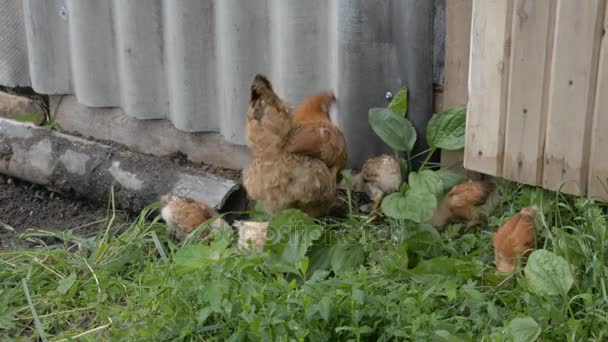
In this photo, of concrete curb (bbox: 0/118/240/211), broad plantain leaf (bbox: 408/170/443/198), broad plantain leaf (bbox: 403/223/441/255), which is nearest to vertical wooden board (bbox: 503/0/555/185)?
broad plantain leaf (bbox: 408/170/443/198)

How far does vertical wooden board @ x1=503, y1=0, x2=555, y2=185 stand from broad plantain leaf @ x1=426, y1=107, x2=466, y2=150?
0.31m

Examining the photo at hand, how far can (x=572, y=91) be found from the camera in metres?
3.62

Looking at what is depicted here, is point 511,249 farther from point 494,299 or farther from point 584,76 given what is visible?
point 584,76

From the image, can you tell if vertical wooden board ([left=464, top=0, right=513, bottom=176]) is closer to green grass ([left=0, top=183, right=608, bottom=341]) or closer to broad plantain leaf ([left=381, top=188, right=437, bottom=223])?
green grass ([left=0, top=183, right=608, bottom=341])

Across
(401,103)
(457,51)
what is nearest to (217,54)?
(401,103)

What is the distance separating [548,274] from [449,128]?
1.17 m

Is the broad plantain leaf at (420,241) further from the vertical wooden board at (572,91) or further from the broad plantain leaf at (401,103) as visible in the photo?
the broad plantain leaf at (401,103)

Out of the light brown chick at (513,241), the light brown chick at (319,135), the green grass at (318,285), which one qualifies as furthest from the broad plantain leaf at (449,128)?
the light brown chick at (513,241)

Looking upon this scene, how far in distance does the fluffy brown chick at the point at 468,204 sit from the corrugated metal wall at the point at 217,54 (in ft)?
1.47

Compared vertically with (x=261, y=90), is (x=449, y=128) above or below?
below

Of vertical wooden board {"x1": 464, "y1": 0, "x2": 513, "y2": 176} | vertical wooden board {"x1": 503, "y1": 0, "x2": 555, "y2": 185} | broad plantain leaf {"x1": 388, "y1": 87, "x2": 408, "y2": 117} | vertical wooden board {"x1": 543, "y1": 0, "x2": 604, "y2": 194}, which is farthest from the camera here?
broad plantain leaf {"x1": 388, "y1": 87, "x2": 408, "y2": 117}

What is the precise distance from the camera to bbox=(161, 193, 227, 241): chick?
421 centimetres

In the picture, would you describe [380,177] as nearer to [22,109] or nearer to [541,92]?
[541,92]

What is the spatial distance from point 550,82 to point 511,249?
722 mm
